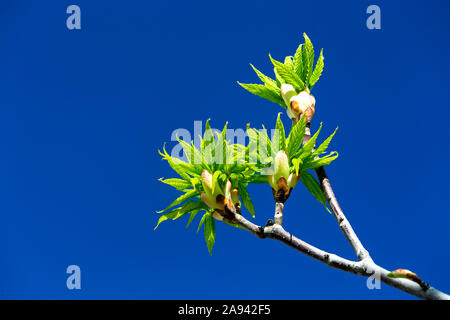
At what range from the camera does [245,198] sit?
1522mm

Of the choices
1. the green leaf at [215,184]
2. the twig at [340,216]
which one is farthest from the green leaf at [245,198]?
the twig at [340,216]

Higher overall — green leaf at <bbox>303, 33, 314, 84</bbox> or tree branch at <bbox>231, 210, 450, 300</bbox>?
green leaf at <bbox>303, 33, 314, 84</bbox>

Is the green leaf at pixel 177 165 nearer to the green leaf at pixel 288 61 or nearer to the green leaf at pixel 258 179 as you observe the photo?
the green leaf at pixel 258 179

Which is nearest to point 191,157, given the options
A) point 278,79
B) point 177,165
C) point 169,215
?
point 177,165

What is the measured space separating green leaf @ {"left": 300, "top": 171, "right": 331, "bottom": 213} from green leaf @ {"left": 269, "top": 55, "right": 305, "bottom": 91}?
0.39 metres

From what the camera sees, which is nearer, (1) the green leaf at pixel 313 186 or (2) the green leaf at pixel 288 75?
(1) the green leaf at pixel 313 186

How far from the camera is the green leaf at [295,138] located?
136 centimetres

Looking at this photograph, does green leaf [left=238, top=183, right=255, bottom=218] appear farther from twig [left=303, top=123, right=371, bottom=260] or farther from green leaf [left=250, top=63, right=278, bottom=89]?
green leaf [left=250, top=63, right=278, bottom=89]

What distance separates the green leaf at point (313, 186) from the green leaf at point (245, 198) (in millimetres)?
215

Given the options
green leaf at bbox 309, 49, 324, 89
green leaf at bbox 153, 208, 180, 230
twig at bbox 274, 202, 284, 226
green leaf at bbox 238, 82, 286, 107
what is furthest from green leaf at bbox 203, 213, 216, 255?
green leaf at bbox 309, 49, 324, 89

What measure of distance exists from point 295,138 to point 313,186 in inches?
8.6

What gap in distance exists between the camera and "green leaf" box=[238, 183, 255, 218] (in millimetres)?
1503
